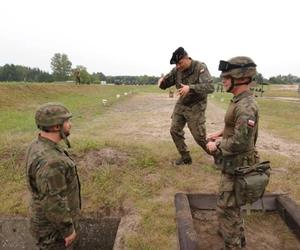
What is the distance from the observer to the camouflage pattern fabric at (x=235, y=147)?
10.4 feet

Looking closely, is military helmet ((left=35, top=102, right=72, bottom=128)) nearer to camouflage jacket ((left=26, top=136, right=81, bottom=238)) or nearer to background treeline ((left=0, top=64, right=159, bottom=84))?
camouflage jacket ((left=26, top=136, right=81, bottom=238))

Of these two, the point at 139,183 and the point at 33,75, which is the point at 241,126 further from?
the point at 33,75

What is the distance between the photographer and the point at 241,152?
3377mm

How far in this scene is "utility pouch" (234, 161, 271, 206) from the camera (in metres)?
3.22

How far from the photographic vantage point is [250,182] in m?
3.21

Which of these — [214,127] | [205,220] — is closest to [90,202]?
[205,220]


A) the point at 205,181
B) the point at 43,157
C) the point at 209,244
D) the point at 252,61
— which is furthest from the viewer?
the point at 205,181

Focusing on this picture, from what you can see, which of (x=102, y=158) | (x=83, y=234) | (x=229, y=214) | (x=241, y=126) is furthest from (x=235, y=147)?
(x=102, y=158)

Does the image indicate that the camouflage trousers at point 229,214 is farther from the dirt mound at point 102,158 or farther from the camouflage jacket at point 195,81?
the dirt mound at point 102,158

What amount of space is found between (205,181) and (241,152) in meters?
2.14

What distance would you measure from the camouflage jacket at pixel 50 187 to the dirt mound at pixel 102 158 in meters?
2.81

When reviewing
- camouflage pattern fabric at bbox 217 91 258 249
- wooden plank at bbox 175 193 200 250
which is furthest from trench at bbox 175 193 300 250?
camouflage pattern fabric at bbox 217 91 258 249

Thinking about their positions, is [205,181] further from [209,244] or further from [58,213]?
[58,213]

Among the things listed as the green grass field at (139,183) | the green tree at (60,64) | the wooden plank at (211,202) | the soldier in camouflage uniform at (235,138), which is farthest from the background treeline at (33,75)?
the soldier in camouflage uniform at (235,138)
